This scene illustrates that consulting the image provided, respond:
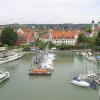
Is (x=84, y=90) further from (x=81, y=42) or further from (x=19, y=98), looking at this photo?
(x=81, y=42)

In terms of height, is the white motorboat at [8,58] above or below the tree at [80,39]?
below

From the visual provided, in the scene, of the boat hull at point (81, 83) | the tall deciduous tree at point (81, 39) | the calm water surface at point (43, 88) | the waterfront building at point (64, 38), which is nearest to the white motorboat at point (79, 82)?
the boat hull at point (81, 83)

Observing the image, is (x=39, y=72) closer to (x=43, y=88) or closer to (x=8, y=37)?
(x=43, y=88)

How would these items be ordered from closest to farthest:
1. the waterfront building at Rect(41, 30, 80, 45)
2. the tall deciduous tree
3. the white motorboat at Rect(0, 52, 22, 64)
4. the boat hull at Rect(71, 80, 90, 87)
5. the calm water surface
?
the calm water surface → the boat hull at Rect(71, 80, 90, 87) → the white motorboat at Rect(0, 52, 22, 64) → the tall deciduous tree → the waterfront building at Rect(41, 30, 80, 45)

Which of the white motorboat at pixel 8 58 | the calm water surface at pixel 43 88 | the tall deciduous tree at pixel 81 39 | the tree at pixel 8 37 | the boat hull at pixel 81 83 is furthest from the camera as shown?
the tall deciduous tree at pixel 81 39

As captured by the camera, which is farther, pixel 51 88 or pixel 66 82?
pixel 66 82

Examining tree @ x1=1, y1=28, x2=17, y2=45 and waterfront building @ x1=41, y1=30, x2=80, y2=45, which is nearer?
Answer: tree @ x1=1, y1=28, x2=17, y2=45

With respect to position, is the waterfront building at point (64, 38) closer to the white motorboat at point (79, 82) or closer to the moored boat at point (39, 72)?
the moored boat at point (39, 72)

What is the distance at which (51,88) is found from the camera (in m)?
13.2

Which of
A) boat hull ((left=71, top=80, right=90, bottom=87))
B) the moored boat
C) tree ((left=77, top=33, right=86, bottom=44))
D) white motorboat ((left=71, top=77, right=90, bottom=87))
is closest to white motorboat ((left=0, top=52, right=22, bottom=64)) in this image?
the moored boat

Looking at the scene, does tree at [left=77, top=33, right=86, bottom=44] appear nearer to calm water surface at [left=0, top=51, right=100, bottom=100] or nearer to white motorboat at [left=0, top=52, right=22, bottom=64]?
white motorboat at [left=0, top=52, right=22, bottom=64]

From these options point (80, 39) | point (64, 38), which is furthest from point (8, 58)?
point (64, 38)

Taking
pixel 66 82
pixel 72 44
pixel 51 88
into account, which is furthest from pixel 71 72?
pixel 72 44

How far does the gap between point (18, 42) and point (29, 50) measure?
452 cm
